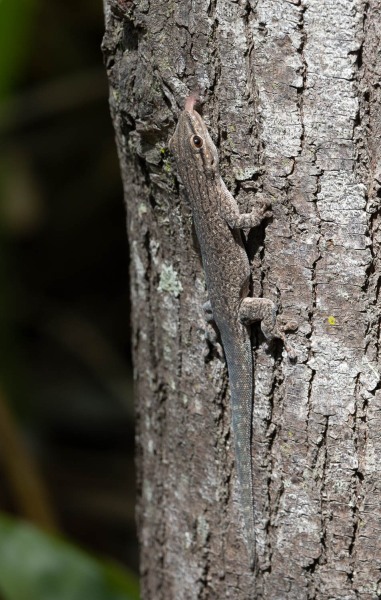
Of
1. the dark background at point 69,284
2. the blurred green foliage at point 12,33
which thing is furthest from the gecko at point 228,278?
the dark background at point 69,284

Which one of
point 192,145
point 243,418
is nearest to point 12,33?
point 192,145

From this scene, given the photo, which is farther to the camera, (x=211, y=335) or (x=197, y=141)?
(x=211, y=335)

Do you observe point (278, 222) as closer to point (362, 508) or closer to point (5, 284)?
point (362, 508)

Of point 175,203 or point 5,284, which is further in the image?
point 5,284

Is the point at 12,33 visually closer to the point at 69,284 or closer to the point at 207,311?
the point at 207,311

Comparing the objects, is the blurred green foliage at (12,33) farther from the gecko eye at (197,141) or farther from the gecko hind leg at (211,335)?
the gecko hind leg at (211,335)

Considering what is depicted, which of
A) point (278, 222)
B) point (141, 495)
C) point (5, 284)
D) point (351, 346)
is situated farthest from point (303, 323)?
point (5, 284)
